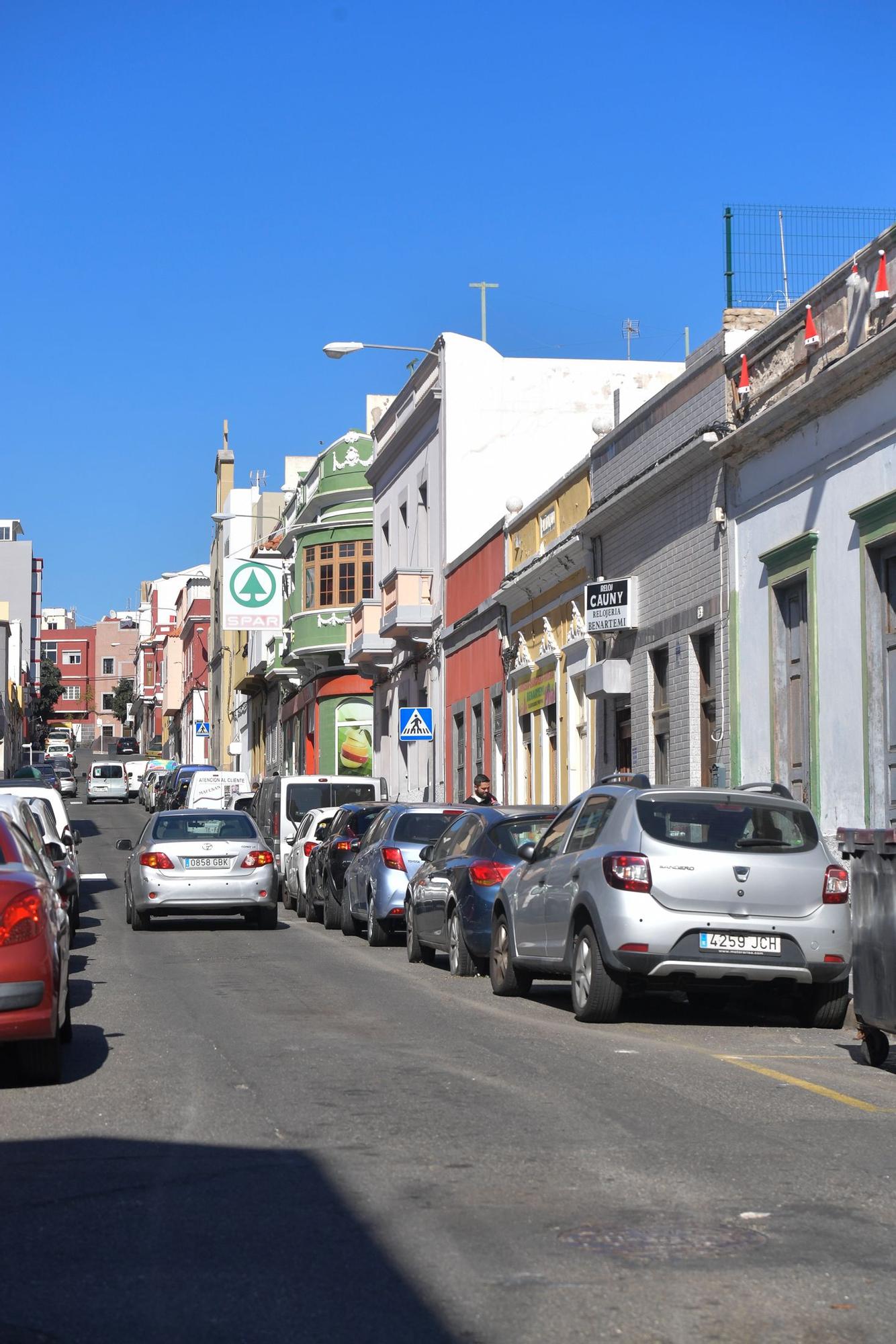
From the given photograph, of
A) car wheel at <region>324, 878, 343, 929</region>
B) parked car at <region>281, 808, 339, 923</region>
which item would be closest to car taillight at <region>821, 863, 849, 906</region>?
car wheel at <region>324, 878, 343, 929</region>

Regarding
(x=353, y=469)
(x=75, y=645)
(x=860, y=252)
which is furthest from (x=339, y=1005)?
(x=75, y=645)

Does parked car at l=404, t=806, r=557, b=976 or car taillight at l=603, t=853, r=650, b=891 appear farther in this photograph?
parked car at l=404, t=806, r=557, b=976

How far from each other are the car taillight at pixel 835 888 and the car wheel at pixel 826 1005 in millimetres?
601

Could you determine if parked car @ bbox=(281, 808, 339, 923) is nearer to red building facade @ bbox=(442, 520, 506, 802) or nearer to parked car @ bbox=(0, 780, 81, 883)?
parked car @ bbox=(0, 780, 81, 883)

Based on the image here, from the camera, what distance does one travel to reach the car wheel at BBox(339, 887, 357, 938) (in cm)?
2216

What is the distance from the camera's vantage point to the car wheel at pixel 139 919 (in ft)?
73.1

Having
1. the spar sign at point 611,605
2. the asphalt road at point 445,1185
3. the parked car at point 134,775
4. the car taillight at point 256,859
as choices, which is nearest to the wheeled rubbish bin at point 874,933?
the asphalt road at point 445,1185

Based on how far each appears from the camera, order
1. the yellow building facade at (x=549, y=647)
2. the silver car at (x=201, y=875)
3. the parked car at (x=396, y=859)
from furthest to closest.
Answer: the yellow building facade at (x=549, y=647), the silver car at (x=201, y=875), the parked car at (x=396, y=859)

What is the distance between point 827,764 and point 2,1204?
42.6ft

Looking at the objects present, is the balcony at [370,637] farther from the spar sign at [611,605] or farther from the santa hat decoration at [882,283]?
the santa hat decoration at [882,283]

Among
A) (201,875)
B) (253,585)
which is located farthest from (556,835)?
(253,585)

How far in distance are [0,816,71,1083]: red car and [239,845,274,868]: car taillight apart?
491 inches

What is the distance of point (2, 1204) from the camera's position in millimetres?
6402

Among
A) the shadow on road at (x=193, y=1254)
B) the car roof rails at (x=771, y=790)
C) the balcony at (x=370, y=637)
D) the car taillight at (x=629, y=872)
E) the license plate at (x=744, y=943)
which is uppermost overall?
the balcony at (x=370, y=637)
